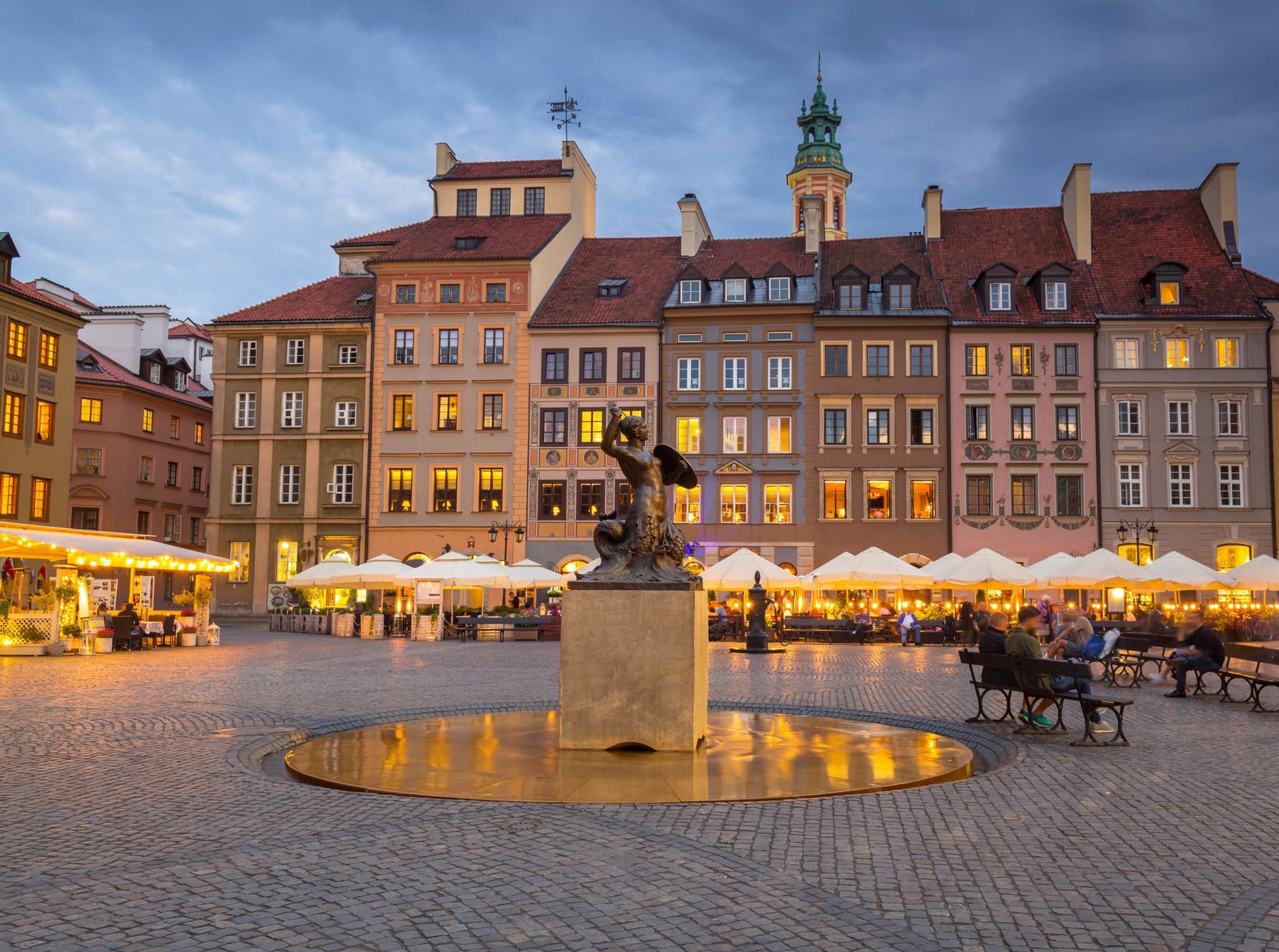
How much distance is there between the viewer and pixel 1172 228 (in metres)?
45.7

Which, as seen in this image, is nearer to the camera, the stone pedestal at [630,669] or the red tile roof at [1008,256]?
the stone pedestal at [630,669]

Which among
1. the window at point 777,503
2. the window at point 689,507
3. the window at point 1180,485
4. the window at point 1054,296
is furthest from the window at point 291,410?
the window at point 1180,485

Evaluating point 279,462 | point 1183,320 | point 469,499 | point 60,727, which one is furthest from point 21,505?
point 1183,320

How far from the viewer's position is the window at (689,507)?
43812mm

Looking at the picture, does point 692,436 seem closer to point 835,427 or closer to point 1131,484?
point 835,427

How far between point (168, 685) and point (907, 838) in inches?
523

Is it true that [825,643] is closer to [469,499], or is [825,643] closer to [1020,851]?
[469,499]

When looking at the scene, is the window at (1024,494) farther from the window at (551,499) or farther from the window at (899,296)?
the window at (551,499)

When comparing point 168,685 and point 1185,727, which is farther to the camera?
point 168,685

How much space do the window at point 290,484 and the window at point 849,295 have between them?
21.9 meters

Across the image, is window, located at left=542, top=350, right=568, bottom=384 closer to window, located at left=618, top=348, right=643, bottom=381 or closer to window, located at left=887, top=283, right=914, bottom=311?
window, located at left=618, top=348, right=643, bottom=381

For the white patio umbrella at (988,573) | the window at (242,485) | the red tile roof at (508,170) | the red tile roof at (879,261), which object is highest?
the red tile roof at (508,170)

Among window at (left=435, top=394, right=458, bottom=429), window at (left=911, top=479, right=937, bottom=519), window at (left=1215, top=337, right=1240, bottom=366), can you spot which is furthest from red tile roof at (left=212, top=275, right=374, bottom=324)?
window at (left=1215, top=337, right=1240, bottom=366)

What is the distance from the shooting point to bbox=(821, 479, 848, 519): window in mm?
43156
